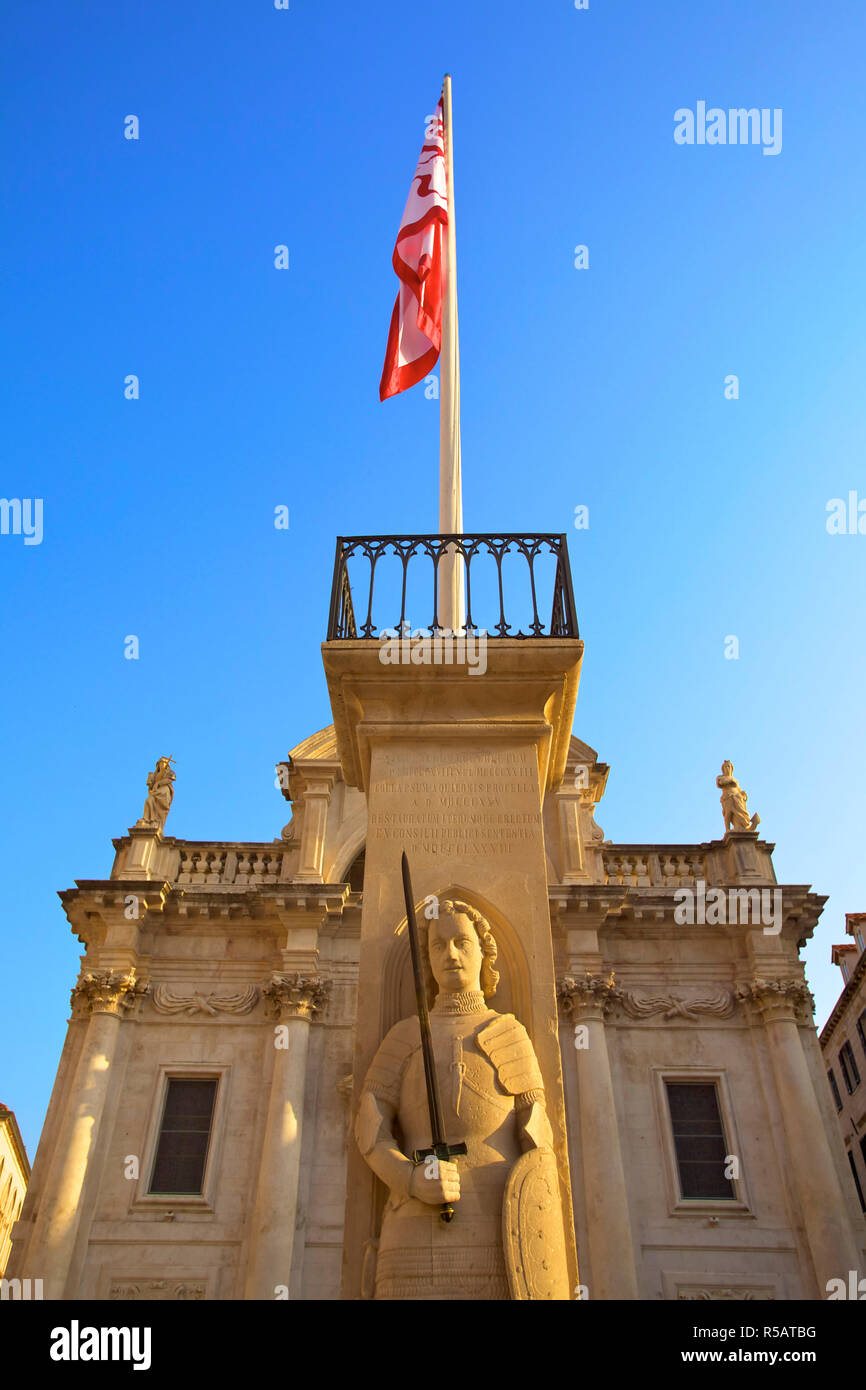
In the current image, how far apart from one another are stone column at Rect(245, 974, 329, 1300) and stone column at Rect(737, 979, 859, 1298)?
931 cm

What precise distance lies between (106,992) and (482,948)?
15.3 metres

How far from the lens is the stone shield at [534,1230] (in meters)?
5.83

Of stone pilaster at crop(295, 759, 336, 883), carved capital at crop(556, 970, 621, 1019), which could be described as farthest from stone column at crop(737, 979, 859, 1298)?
stone pilaster at crop(295, 759, 336, 883)

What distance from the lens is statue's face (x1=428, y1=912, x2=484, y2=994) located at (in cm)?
713

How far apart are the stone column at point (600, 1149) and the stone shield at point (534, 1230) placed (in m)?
12.3

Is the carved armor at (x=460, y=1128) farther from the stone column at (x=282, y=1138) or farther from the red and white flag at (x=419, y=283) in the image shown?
the stone column at (x=282, y=1138)

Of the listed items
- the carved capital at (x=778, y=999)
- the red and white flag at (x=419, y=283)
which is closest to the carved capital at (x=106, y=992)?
the carved capital at (x=778, y=999)

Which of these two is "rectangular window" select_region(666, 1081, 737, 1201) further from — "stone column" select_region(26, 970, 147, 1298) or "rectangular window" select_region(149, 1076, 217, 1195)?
"stone column" select_region(26, 970, 147, 1298)

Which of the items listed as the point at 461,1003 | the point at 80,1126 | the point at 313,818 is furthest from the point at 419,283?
the point at 80,1126

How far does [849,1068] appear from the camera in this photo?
39625 mm

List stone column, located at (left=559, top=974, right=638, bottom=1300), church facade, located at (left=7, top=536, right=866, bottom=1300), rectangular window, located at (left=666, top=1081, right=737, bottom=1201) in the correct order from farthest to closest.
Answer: rectangular window, located at (left=666, top=1081, right=737, bottom=1201) → church facade, located at (left=7, top=536, right=866, bottom=1300) → stone column, located at (left=559, top=974, right=638, bottom=1300)
